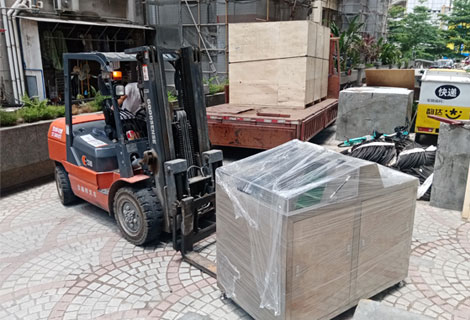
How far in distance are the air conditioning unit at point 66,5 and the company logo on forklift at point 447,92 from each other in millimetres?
11363

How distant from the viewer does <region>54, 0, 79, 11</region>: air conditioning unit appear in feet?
→ 41.7

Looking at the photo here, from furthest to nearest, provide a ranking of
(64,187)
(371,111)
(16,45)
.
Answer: (16,45)
(371,111)
(64,187)

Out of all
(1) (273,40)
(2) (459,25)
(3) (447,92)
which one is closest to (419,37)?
(2) (459,25)

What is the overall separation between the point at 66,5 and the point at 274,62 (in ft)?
26.1

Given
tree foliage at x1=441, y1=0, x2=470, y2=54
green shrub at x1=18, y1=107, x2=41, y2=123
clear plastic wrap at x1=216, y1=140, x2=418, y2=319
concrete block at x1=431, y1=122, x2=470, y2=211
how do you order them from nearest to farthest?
clear plastic wrap at x1=216, y1=140, x2=418, y2=319
concrete block at x1=431, y1=122, x2=470, y2=211
green shrub at x1=18, y1=107, x2=41, y2=123
tree foliage at x1=441, y1=0, x2=470, y2=54

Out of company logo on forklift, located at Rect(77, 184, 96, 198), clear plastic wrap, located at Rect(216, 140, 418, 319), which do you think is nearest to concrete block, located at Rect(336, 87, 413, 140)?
clear plastic wrap, located at Rect(216, 140, 418, 319)

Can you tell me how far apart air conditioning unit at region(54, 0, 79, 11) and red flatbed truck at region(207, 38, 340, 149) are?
23.8ft

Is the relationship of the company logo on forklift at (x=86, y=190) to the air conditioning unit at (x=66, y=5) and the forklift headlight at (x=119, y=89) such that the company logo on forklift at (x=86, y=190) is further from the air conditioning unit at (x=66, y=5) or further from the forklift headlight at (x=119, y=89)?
the air conditioning unit at (x=66, y=5)

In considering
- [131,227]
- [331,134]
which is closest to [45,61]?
[331,134]

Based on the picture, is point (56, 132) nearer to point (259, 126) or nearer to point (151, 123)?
point (151, 123)

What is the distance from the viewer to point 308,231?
9.73ft

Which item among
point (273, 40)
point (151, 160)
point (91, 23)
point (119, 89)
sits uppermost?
point (91, 23)

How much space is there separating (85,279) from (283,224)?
2486 mm

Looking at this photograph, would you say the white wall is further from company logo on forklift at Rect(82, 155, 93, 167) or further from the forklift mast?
the forklift mast
